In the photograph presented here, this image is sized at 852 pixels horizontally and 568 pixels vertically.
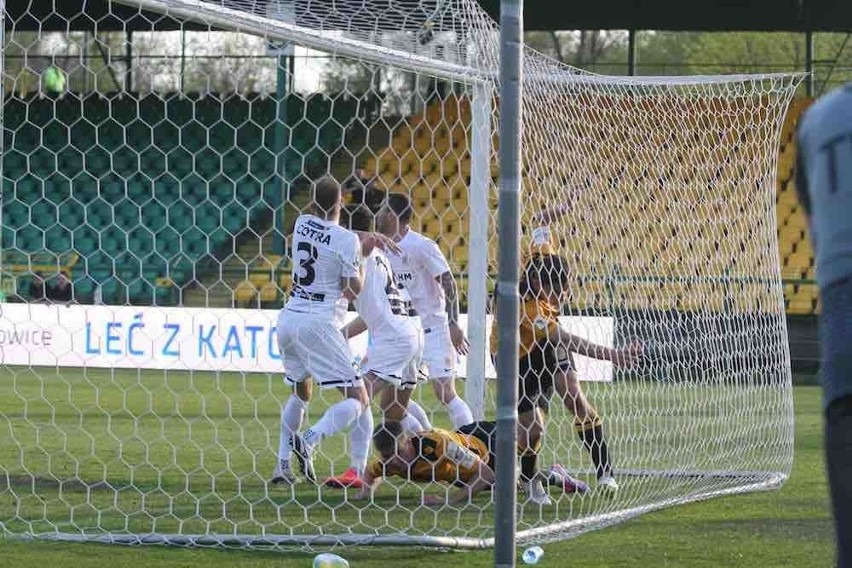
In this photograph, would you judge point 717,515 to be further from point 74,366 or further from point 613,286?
point 74,366

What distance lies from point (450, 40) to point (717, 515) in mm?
2837

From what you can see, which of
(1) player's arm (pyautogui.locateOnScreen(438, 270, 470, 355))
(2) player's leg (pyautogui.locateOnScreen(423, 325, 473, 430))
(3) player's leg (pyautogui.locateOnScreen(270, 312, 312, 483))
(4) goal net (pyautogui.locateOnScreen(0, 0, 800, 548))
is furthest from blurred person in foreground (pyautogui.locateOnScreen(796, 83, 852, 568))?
(2) player's leg (pyautogui.locateOnScreen(423, 325, 473, 430))

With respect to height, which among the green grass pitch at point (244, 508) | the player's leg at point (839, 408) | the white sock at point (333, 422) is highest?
the player's leg at point (839, 408)

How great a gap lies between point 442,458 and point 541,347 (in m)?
1.04

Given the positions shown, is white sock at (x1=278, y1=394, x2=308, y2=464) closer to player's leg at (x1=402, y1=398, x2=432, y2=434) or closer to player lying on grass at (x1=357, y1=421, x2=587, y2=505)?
player's leg at (x1=402, y1=398, x2=432, y2=434)

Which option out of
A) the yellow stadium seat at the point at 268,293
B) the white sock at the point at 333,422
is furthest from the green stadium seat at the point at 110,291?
the white sock at the point at 333,422

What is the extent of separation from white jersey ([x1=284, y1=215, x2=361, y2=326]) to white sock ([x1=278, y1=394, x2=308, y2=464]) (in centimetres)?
69

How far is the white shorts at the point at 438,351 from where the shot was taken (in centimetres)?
995

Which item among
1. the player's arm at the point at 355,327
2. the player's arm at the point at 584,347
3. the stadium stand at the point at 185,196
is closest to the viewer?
the player's arm at the point at 584,347

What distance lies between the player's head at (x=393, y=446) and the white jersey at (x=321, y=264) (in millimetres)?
706

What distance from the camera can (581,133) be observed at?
9031 millimetres

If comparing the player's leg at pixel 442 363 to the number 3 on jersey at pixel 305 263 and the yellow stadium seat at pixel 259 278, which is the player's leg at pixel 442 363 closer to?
the number 3 on jersey at pixel 305 263

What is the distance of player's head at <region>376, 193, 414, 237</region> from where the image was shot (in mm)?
8742

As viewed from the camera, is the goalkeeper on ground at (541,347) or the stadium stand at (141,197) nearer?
the goalkeeper on ground at (541,347)
